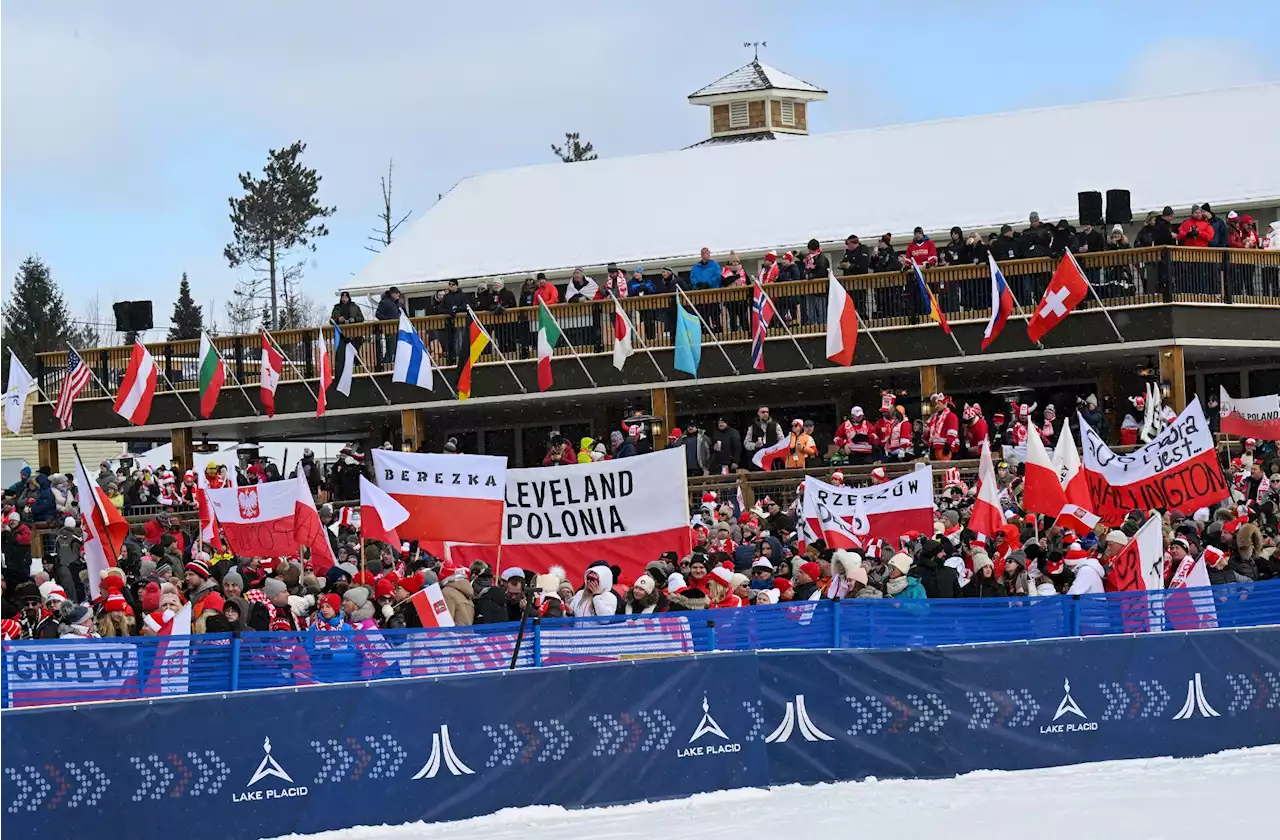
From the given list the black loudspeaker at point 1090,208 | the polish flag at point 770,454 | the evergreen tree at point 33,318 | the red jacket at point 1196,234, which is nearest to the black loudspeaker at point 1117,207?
the black loudspeaker at point 1090,208

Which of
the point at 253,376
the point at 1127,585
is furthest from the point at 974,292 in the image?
the point at 1127,585

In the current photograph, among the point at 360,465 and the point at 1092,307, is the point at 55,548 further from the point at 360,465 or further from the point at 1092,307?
the point at 1092,307

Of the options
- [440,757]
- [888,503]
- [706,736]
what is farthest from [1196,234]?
[440,757]

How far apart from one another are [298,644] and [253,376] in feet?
84.6

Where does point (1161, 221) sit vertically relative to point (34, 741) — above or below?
above

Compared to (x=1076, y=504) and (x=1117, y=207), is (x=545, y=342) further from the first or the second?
(x=1076, y=504)

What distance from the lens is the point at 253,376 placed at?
41.1 metres

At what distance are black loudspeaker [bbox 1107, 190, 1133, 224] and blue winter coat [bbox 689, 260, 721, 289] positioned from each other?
596 cm

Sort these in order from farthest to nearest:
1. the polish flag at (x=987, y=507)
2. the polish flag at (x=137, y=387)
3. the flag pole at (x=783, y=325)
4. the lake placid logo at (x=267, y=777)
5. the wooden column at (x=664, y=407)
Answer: the wooden column at (x=664, y=407)
the flag pole at (x=783, y=325)
the polish flag at (x=137, y=387)
the polish flag at (x=987, y=507)
the lake placid logo at (x=267, y=777)

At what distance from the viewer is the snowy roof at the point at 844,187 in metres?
40.7

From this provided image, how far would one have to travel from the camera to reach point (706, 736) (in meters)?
16.9

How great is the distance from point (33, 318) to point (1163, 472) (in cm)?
6757

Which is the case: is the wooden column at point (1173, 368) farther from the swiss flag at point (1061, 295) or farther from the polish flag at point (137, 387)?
the polish flag at point (137, 387)

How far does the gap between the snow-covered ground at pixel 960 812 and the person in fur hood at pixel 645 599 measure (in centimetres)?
215
